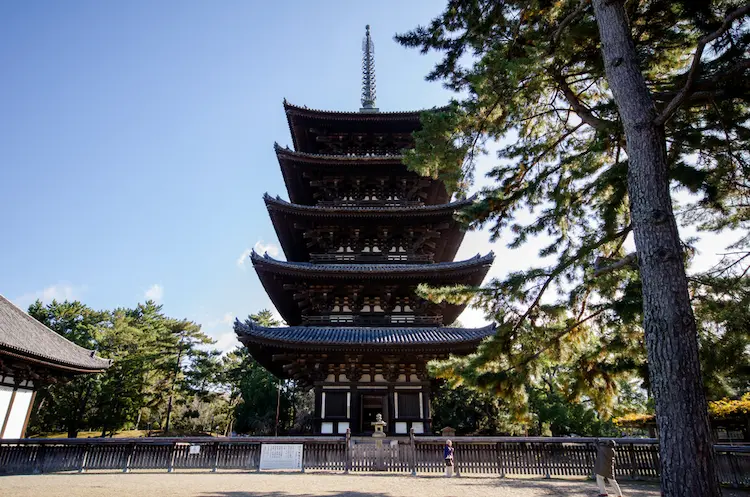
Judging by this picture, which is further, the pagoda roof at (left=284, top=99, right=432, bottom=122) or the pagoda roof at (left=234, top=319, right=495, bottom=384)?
the pagoda roof at (left=284, top=99, right=432, bottom=122)

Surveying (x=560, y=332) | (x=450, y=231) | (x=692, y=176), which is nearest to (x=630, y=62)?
(x=692, y=176)

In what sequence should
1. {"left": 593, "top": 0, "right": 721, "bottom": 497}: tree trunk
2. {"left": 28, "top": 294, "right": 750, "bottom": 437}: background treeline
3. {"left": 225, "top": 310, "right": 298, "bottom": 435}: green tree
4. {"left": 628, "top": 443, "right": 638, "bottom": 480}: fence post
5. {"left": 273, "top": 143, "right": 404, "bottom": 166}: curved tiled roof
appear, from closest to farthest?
{"left": 593, "top": 0, "right": 721, "bottom": 497}: tree trunk, {"left": 628, "top": 443, "right": 638, "bottom": 480}: fence post, {"left": 273, "top": 143, "right": 404, "bottom": 166}: curved tiled roof, {"left": 28, "top": 294, "right": 750, "bottom": 437}: background treeline, {"left": 225, "top": 310, "right": 298, "bottom": 435}: green tree

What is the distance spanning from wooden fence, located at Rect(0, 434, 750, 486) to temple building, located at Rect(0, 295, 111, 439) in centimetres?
232

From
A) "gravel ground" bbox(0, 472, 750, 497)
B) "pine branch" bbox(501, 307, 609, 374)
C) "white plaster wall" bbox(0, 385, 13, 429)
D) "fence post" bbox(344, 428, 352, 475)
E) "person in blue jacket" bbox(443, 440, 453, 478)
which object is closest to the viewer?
"pine branch" bbox(501, 307, 609, 374)

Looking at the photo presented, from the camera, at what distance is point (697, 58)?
16.8ft

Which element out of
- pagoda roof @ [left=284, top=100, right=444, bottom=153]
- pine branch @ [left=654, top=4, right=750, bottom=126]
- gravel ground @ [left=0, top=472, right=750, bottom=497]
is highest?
pagoda roof @ [left=284, top=100, right=444, bottom=153]

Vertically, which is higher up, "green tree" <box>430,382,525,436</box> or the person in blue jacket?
"green tree" <box>430,382,525,436</box>

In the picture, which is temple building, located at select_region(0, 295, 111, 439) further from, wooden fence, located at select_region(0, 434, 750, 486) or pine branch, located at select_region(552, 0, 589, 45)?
pine branch, located at select_region(552, 0, 589, 45)

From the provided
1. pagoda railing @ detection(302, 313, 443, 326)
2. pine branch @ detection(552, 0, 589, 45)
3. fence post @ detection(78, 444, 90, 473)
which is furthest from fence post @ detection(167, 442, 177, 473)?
pine branch @ detection(552, 0, 589, 45)

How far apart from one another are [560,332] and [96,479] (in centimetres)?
1137

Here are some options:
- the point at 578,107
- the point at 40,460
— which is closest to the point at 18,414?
the point at 40,460

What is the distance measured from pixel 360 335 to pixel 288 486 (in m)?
5.32

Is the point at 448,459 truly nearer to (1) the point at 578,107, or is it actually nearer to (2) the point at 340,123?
(1) the point at 578,107

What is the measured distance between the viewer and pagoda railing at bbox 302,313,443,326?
1482 centimetres
